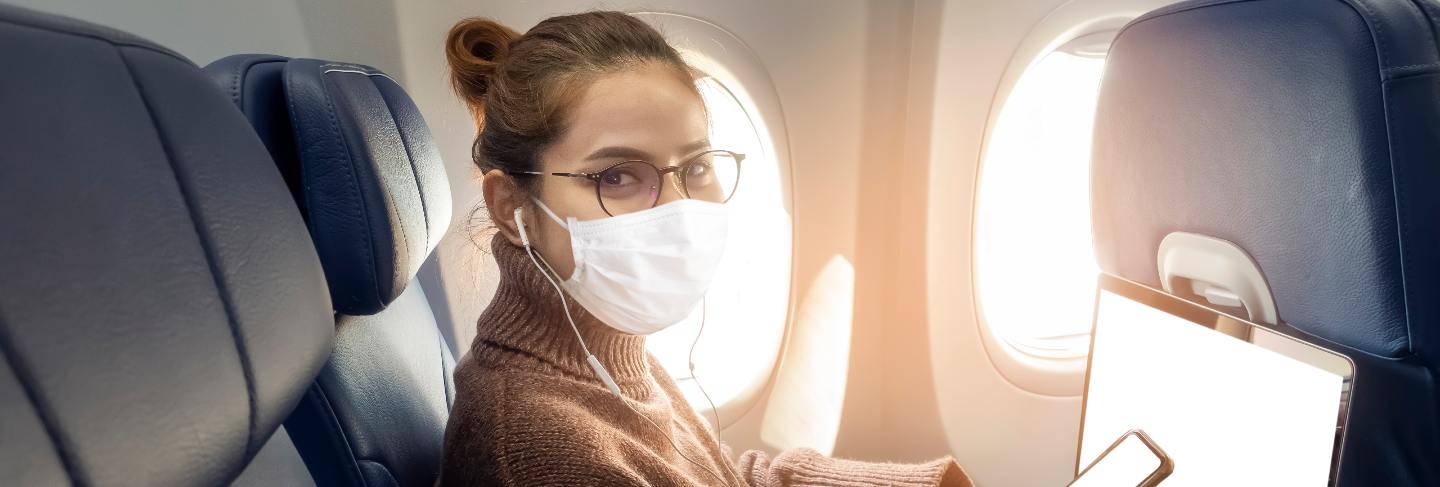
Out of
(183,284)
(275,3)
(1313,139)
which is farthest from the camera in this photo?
(275,3)

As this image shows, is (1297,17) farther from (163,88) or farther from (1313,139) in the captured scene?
(163,88)

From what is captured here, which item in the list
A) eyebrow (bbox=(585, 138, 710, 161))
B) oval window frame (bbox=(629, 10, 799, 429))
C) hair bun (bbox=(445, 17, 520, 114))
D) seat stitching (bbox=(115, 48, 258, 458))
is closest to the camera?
seat stitching (bbox=(115, 48, 258, 458))

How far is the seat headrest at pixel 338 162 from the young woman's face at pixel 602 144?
0.65 ft

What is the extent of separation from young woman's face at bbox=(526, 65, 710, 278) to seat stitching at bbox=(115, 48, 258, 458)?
0.52m

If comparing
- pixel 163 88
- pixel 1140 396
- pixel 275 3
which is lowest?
pixel 1140 396

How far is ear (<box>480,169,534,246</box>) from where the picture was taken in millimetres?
1077

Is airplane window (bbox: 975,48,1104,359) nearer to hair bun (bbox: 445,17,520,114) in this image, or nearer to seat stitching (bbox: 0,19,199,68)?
hair bun (bbox: 445,17,520,114)

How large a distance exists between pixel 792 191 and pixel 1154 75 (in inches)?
43.3

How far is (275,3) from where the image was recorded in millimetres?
1640

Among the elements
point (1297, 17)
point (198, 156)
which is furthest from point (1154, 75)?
point (198, 156)

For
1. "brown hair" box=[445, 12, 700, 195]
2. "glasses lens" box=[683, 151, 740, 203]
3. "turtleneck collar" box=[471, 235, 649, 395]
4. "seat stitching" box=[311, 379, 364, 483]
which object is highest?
"brown hair" box=[445, 12, 700, 195]

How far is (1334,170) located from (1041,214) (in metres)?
1.28

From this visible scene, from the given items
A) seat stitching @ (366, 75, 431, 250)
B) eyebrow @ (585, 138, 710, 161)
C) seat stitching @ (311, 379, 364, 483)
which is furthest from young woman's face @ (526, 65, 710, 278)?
seat stitching @ (311, 379, 364, 483)

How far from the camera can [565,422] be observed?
2.78ft
